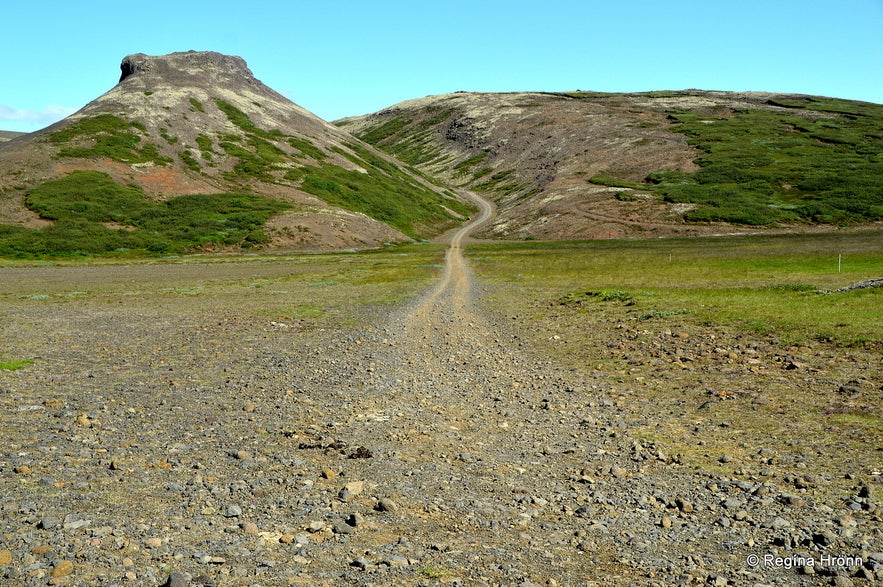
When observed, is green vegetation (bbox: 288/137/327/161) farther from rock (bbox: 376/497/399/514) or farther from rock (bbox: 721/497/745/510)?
rock (bbox: 721/497/745/510)

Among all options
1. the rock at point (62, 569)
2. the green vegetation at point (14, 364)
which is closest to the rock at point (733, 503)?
the rock at point (62, 569)

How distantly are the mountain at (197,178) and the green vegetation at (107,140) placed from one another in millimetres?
394

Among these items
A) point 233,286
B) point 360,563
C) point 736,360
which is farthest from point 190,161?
point 360,563

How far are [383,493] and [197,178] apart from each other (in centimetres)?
13418

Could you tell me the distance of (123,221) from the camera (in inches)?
4257

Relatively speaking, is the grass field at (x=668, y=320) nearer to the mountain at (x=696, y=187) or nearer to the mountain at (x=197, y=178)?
the mountain at (x=197, y=178)

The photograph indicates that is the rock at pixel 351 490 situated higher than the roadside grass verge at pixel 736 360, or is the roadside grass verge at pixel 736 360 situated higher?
the roadside grass verge at pixel 736 360

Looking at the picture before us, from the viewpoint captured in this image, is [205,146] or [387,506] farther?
[205,146]

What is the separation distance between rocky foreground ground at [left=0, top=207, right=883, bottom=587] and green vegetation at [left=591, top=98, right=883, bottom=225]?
12073cm

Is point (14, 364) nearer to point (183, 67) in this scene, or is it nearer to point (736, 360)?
point (736, 360)

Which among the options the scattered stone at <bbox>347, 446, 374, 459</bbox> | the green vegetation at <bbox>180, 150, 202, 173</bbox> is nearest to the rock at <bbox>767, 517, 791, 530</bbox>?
the scattered stone at <bbox>347, 446, 374, 459</bbox>

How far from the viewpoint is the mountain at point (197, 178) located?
10544 centimetres

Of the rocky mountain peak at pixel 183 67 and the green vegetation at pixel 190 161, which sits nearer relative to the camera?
the green vegetation at pixel 190 161

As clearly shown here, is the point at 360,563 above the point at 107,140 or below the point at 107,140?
below
